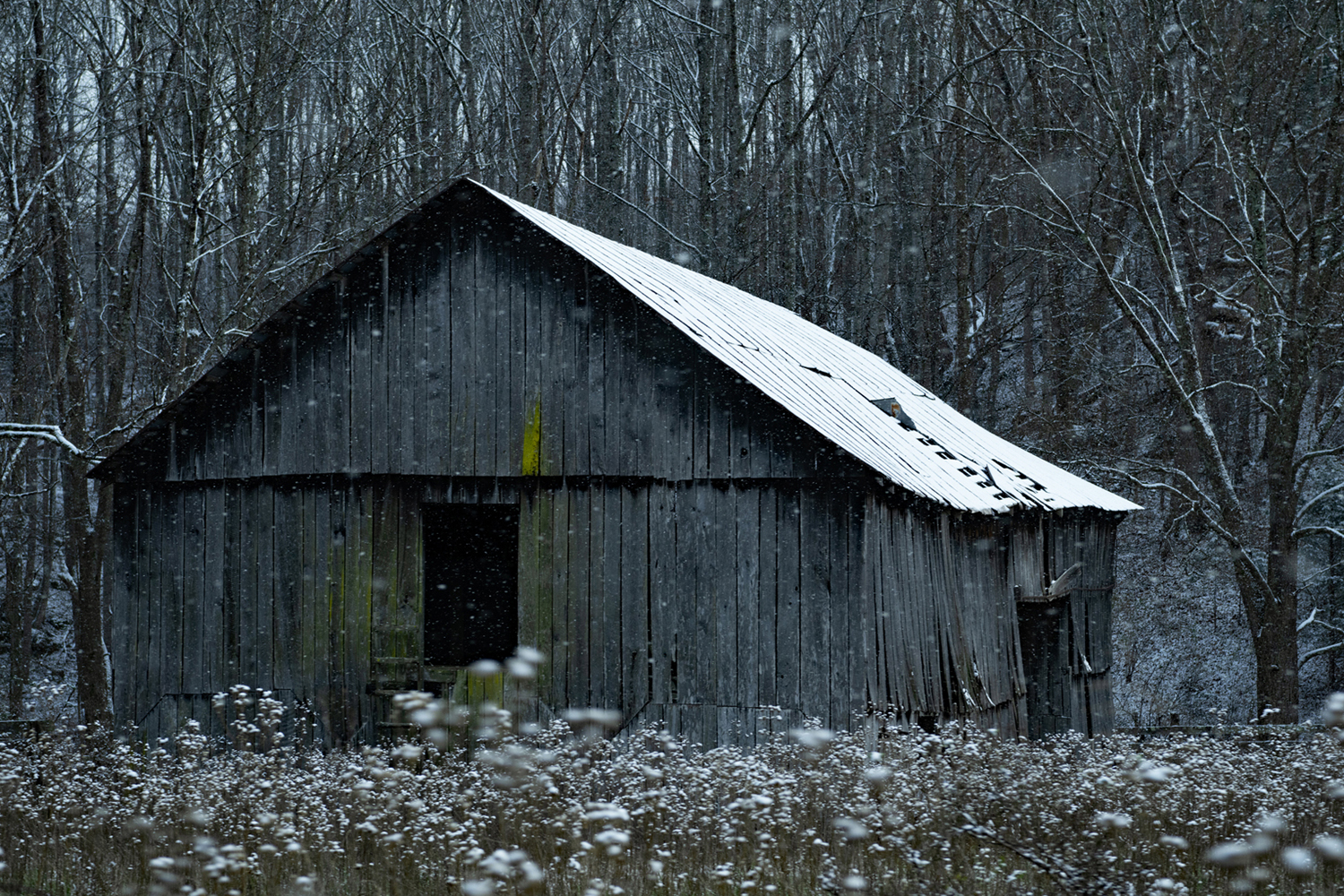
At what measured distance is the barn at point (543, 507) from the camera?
10094 mm

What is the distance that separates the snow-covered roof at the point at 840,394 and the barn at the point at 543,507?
0.27ft

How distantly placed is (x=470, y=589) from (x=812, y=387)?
6.33 meters

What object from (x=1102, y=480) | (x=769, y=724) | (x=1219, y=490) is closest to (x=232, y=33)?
(x=769, y=724)

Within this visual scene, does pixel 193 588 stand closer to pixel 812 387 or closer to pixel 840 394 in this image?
pixel 812 387

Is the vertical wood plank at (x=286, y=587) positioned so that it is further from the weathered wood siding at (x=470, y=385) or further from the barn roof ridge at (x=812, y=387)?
the barn roof ridge at (x=812, y=387)

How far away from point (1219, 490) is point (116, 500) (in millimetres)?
14446

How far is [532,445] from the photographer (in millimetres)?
10773

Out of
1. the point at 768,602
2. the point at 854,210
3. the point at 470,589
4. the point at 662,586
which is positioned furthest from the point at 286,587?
the point at 854,210

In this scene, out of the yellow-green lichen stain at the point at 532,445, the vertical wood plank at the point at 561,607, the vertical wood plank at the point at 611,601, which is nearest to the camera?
the vertical wood plank at the point at 611,601

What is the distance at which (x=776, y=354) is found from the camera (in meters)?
12.4

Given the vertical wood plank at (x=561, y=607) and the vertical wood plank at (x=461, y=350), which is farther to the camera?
the vertical wood plank at (x=461, y=350)

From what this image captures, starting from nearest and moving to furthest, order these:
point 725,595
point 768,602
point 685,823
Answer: point 685,823 < point 768,602 < point 725,595

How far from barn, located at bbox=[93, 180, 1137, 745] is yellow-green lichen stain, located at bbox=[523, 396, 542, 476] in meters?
0.02

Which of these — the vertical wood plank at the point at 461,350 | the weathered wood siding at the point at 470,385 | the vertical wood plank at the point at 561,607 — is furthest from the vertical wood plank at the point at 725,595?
the vertical wood plank at the point at 461,350
